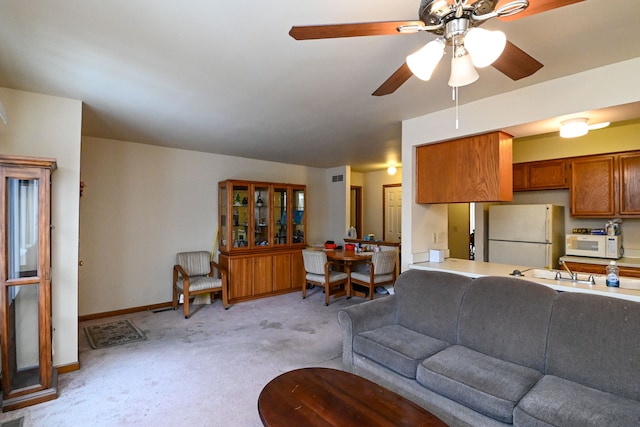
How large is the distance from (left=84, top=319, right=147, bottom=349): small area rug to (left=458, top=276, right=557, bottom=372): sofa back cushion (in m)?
3.32

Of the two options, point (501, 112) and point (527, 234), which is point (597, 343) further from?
point (527, 234)

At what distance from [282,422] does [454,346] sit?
1.46 m

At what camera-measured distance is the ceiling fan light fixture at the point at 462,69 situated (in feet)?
4.77

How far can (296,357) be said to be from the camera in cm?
304

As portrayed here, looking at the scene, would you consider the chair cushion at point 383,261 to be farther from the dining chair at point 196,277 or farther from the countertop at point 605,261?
the dining chair at point 196,277

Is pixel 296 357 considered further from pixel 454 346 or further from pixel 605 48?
pixel 605 48

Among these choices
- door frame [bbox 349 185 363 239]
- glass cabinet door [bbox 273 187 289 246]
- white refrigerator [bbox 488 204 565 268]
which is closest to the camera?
white refrigerator [bbox 488 204 565 268]

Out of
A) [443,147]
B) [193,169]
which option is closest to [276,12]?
[443,147]

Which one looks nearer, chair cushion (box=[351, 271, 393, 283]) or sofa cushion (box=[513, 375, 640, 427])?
sofa cushion (box=[513, 375, 640, 427])

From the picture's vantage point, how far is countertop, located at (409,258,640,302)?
2.09 metres

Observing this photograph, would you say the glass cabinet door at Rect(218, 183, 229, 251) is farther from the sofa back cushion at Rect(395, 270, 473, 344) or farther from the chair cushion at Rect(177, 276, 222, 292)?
the sofa back cushion at Rect(395, 270, 473, 344)

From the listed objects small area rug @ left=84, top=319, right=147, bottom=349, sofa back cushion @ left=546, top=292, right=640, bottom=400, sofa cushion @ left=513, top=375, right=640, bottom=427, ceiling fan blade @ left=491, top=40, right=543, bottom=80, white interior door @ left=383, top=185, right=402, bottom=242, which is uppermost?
ceiling fan blade @ left=491, top=40, right=543, bottom=80

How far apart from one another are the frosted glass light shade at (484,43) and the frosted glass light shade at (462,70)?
0.18 m

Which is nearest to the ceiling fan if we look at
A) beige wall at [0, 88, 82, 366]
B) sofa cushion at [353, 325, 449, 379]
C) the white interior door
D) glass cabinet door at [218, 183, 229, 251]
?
sofa cushion at [353, 325, 449, 379]
